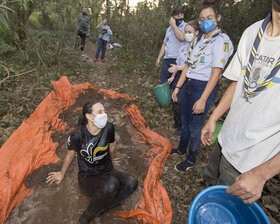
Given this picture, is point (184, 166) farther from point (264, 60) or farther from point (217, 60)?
point (264, 60)

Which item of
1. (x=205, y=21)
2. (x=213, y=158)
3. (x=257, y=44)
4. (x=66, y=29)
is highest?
(x=205, y=21)

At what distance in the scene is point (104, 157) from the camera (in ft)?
6.50

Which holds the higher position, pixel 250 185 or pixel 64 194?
pixel 250 185

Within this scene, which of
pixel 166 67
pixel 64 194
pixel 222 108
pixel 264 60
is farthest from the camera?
pixel 166 67

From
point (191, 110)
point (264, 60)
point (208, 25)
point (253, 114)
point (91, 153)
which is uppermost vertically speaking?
point (208, 25)

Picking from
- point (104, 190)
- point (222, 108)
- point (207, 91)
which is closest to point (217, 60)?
point (207, 91)

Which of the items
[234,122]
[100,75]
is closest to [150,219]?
[234,122]

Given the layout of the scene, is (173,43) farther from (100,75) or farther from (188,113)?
(100,75)

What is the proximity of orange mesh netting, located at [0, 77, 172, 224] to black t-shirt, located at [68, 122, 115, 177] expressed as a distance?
0.58m

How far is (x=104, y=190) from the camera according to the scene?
1.82 m

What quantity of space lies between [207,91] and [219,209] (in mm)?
1134

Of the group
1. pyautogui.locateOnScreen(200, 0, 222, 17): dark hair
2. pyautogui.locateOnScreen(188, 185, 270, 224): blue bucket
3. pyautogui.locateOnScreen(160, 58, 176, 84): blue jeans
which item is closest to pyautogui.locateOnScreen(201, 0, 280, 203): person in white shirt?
pyautogui.locateOnScreen(188, 185, 270, 224): blue bucket

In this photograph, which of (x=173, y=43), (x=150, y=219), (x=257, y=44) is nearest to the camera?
(x=257, y=44)

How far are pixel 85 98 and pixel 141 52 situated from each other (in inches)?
138
